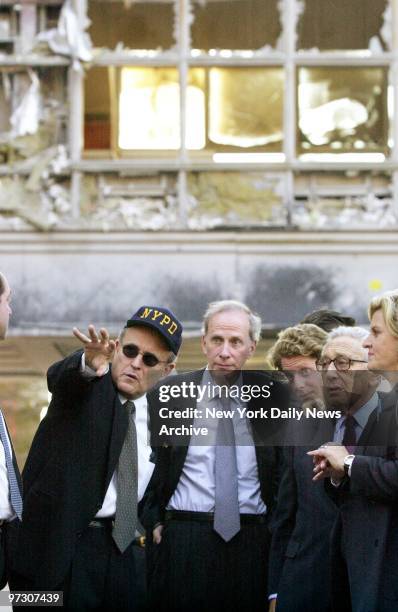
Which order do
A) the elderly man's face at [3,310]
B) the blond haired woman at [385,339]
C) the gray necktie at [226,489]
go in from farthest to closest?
the gray necktie at [226,489] < the elderly man's face at [3,310] < the blond haired woman at [385,339]

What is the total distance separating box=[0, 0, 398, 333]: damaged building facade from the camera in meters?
10.9

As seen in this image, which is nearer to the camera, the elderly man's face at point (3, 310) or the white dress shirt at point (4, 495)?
the white dress shirt at point (4, 495)

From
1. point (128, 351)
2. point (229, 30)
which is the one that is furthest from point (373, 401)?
point (229, 30)

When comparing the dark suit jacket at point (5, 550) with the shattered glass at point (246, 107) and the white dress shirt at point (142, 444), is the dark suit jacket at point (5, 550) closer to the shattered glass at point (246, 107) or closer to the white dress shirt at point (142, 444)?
the white dress shirt at point (142, 444)

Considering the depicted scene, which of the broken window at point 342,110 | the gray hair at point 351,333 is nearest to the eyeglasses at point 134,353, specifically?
the gray hair at point 351,333

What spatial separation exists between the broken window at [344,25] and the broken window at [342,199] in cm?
107

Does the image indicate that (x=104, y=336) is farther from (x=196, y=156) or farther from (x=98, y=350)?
(x=196, y=156)

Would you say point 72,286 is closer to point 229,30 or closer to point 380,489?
point 229,30

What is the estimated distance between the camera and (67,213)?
36.1 feet

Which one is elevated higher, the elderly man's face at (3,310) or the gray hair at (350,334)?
the elderly man's face at (3,310)

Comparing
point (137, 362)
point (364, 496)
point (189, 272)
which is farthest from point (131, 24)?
point (364, 496)

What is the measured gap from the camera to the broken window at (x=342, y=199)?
11008 mm

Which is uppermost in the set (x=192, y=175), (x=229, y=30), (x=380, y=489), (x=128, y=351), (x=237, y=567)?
(x=229, y=30)

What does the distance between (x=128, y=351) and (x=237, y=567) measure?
1186mm
